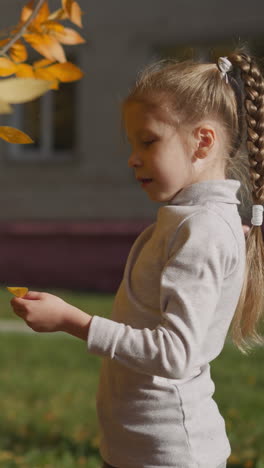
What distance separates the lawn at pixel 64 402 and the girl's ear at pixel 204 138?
1.65 meters

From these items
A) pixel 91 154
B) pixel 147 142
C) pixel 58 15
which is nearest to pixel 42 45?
pixel 58 15

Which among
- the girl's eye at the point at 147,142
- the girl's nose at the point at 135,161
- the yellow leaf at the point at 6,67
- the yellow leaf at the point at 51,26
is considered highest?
the yellow leaf at the point at 51,26

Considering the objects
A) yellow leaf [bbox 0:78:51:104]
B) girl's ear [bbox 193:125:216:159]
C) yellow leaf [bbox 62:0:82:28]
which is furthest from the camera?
yellow leaf [bbox 62:0:82:28]

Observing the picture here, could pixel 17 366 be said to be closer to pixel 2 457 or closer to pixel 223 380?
pixel 223 380

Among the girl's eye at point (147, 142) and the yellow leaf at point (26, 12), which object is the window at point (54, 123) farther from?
the girl's eye at point (147, 142)

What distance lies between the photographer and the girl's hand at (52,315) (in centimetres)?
167

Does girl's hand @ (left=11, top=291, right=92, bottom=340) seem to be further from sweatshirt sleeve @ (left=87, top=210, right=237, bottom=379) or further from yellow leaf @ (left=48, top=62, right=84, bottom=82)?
yellow leaf @ (left=48, top=62, right=84, bottom=82)

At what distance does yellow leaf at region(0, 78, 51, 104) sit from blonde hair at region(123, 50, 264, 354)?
0.39m

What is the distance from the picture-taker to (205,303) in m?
1.65

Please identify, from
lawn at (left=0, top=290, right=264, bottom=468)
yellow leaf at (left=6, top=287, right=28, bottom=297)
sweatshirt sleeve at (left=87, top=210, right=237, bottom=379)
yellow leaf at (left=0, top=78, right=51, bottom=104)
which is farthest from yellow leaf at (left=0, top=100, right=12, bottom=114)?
lawn at (left=0, top=290, right=264, bottom=468)

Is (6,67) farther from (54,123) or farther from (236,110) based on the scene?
(54,123)

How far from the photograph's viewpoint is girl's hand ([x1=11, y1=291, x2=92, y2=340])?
1668 mm

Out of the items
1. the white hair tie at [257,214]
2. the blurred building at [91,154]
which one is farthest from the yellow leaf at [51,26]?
the blurred building at [91,154]

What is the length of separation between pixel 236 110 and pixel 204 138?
13 cm
